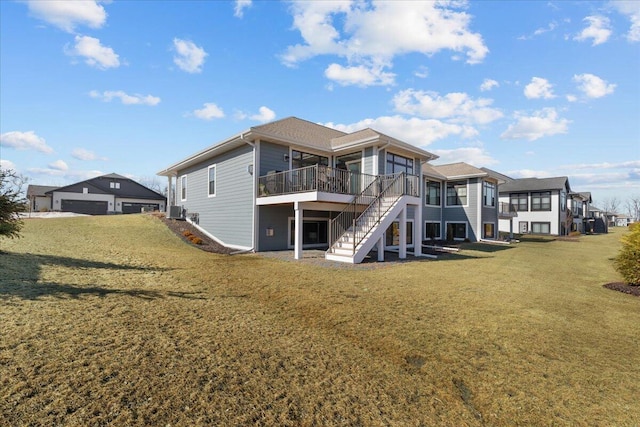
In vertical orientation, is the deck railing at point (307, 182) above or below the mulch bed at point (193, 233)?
above

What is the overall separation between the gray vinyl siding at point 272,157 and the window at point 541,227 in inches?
1410

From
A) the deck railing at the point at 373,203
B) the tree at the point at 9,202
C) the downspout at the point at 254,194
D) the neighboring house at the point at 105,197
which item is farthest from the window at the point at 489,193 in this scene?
the neighboring house at the point at 105,197

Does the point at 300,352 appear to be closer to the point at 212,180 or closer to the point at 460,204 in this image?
the point at 212,180

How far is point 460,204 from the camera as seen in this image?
24469mm

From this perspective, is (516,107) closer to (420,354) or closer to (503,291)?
(503,291)

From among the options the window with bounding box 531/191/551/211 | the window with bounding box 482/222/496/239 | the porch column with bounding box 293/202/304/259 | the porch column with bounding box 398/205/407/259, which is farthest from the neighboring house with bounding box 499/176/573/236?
the porch column with bounding box 293/202/304/259

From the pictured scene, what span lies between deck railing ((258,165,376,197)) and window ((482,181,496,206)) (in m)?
15.6

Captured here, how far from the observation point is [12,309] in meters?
4.17

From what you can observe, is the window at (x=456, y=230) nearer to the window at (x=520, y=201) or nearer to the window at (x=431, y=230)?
the window at (x=431, y=230)

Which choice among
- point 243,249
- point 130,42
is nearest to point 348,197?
point 243,249

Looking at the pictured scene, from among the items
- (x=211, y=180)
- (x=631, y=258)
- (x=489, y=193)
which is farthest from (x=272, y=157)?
(x=489, y=193)

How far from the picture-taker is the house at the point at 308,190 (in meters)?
11.9

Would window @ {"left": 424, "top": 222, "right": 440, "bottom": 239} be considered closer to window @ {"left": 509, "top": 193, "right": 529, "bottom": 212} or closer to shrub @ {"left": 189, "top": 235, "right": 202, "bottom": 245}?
shrub @ {"left": 189, "top": 235, "right": 202, "bottom": 245}

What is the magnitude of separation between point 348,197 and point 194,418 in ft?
34.5
